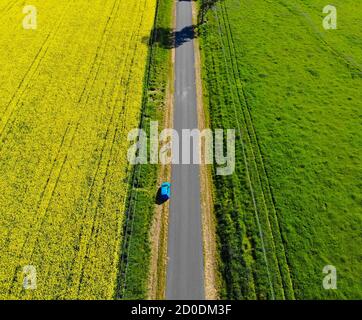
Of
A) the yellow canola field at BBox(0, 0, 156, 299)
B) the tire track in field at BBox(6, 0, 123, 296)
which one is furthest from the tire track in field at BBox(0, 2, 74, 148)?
the tire track in field at BBox(6, 0, 123, 296)

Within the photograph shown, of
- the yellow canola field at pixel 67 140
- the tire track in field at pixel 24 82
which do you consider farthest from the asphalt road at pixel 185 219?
the tire track in field at pixel 24 82

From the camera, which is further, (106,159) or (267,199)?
(106,159)

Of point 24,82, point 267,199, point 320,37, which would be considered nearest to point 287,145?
point 267,199

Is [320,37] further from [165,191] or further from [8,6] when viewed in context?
[8,6]
